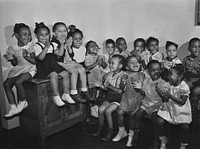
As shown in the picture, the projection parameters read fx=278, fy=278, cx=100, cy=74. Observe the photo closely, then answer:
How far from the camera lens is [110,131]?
3.46 meters

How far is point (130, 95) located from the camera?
138 inches

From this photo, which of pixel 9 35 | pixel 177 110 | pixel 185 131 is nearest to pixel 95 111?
pixel 177 110

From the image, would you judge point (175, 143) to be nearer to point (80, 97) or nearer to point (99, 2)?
point (80, 97)

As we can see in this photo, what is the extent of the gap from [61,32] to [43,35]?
10.5 inches

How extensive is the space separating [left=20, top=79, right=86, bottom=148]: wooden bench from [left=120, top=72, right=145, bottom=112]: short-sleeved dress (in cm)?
71

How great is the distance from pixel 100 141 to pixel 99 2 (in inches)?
81.2

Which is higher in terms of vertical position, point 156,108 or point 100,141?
point 156,108

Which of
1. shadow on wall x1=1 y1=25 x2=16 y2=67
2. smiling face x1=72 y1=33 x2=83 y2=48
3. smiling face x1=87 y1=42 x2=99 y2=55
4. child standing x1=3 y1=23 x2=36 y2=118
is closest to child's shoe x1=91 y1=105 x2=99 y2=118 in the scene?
smiling face x1=87 y1=42 x2=99 y2=55

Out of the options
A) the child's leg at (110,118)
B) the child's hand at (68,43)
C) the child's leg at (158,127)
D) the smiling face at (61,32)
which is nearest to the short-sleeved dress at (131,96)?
the child's leg at (110,118)

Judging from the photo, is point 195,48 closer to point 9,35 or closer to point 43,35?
point 43,35

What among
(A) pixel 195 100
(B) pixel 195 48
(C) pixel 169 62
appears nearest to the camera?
(A) pixel 195 100

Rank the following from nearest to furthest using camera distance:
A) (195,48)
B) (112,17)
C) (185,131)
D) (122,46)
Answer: (185,131), (195,48), (122,46), (112,17)

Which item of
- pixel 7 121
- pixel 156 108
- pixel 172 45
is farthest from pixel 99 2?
pixel 7 121

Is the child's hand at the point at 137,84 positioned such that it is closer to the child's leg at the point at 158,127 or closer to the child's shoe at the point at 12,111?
the child's leg at the point at 158,127
